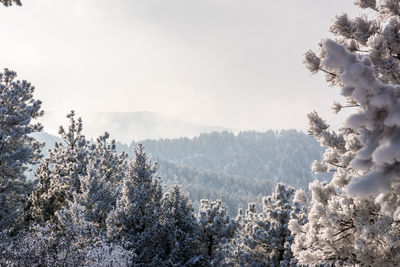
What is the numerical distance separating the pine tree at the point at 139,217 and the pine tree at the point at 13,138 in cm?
536

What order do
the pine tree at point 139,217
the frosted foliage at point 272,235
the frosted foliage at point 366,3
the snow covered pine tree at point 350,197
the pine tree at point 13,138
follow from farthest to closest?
the pine tree at point 139,217, the frosted foliage at point 272,235, the pine tree at point 13,138, the frosted foliage at point 366,3, the snow covered pine tree at point 350,197

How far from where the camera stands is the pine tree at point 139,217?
→ 20406mm

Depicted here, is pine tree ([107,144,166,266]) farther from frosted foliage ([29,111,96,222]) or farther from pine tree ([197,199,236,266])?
frosted foliage ([29,111,96,222])

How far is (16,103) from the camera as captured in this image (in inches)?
741

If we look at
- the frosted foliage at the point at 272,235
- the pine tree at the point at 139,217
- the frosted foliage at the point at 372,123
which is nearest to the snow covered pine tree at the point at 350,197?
the frosted foliage at the point at 372,123

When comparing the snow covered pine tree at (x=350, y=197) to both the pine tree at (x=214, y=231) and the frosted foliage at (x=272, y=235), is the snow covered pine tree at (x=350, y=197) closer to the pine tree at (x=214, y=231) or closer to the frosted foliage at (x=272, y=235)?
the frosted foliage at (x=272, y=235)

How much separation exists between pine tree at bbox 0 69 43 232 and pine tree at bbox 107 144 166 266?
536 centimetres

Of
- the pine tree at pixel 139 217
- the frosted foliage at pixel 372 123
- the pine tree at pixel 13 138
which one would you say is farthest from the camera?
the pine tree at pixel 139 217

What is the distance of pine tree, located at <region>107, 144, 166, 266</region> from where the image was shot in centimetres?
2041

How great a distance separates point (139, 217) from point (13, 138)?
835cm

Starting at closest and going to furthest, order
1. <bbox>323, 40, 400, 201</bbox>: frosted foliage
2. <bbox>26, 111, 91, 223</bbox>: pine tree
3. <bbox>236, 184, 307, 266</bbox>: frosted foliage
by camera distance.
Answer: <bbox>323, 40, 400, 201</bbox>: frosted foliage → <bbox>236, 184, 307, 266</bbox>: frosted foliage → <bbox>26, 111, 91, 223</bbox>: pine tree

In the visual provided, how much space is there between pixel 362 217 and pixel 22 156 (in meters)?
17.8

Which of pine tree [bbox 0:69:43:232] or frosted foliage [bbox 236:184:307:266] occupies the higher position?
pine tree [bbox 0:69:43:232]

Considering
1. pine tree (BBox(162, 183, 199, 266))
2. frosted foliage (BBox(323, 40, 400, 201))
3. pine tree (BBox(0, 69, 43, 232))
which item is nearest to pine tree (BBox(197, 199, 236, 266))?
pine tree (BBox(162, 183, 199, 266))
